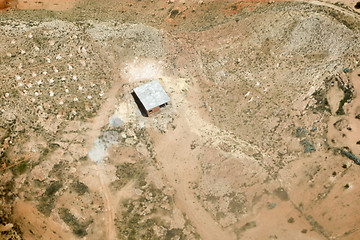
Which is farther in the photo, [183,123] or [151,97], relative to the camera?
[183,123]

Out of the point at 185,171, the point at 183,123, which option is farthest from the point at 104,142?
the point at 185,171

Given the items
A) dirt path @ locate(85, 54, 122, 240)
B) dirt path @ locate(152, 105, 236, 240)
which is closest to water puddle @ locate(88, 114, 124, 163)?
dirt path @ locate(85, 54, 122, 240)

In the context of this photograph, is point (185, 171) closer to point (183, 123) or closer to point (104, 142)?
point (183, 123)

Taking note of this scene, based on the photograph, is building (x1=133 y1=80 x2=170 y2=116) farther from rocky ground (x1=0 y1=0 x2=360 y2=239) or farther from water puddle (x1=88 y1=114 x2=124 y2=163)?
water puddle (x1=88 y1=114 x2=124 y2=163)

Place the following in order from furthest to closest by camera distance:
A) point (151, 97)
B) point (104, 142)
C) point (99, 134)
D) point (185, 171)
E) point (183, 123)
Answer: point (183, 123) → point (151, 97) → point (99, 134) → point (104, 142) → point (185, 171)

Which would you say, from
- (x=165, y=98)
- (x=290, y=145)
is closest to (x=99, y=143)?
(x=165, y=98)

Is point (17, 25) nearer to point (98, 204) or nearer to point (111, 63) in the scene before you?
point (111, 63)

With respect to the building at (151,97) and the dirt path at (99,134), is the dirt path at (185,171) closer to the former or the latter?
the building at (151,97)
